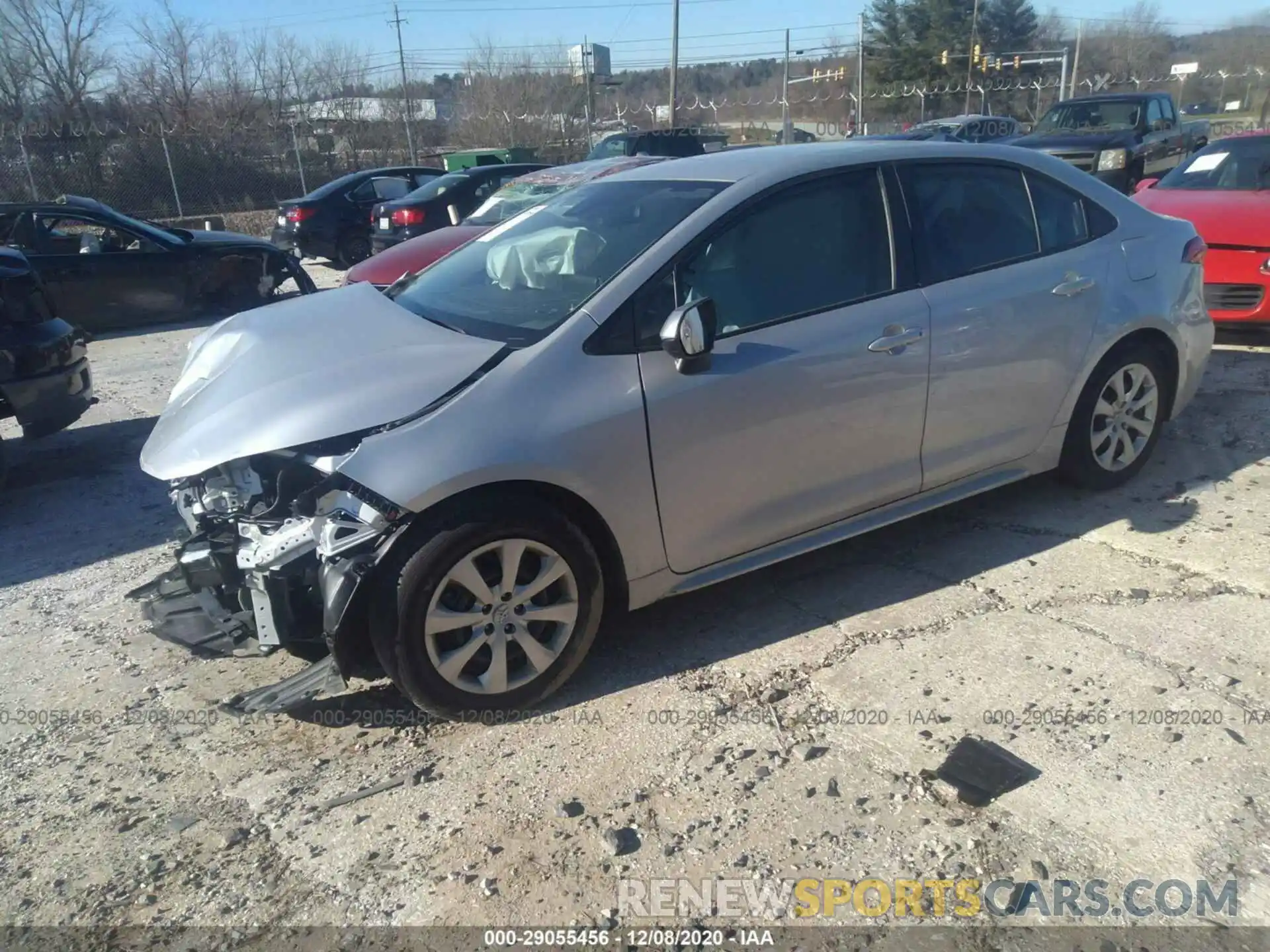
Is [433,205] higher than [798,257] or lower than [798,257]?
lower

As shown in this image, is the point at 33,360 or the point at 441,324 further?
the point at 33,360

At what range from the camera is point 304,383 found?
3.24 meters

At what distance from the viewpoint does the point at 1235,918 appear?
7.64ft

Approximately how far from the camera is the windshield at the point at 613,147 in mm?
18469

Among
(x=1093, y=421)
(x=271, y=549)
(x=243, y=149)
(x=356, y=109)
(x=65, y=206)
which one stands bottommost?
(x=1093, y=421)

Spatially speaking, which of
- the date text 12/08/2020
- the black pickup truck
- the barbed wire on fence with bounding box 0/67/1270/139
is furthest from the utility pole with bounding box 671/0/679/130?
the date text 12/08/2020

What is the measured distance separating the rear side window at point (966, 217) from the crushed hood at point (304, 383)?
72.8 inches

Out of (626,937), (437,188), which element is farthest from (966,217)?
(437,188)

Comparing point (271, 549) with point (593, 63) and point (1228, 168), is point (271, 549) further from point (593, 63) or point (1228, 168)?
point (593, 63)

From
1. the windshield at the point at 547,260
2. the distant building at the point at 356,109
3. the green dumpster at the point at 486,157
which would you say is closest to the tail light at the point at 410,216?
the windshield at the point at 547,260

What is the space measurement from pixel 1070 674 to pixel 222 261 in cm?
1072

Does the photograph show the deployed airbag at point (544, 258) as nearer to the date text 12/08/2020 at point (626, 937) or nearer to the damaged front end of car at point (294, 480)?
the damaged front end of car at point (294, 480)

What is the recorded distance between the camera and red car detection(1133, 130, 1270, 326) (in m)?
6.97

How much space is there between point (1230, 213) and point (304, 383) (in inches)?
281
